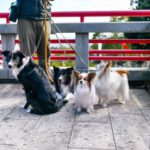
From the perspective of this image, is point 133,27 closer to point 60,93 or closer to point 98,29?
point 98,29

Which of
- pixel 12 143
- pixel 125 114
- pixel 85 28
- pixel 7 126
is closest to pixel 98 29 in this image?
pixel 85 28

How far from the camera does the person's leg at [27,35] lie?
5344mm

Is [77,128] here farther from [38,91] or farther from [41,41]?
[41,41]

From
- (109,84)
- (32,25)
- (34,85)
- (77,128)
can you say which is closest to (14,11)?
(32,25)

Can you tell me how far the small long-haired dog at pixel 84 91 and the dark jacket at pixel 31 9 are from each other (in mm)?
1399

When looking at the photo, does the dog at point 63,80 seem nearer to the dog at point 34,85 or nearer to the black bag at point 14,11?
the dog at point 34,85

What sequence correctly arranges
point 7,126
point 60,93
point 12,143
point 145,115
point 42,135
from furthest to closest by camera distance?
point 60,93 → point 145,115 → point 7,126 → point 42,135 → point 12,143

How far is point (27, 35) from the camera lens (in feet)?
17.7

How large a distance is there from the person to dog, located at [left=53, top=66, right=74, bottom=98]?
71 centimetres

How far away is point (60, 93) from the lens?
543 cm

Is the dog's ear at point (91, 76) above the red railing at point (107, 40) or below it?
below

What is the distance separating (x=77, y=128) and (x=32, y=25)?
2307 mm

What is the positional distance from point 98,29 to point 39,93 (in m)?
2.24

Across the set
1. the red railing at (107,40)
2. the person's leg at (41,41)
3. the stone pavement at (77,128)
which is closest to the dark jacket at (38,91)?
the stone pavement at (77,128)
